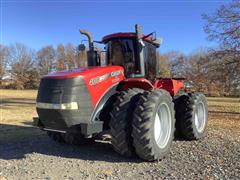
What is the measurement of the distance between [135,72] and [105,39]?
114 cm

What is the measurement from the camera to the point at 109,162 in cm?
655

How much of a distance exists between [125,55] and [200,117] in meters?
3.12

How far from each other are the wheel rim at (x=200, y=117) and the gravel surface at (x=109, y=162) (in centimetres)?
70

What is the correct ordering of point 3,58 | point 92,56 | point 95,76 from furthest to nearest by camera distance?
point 3,58 → point 92,56 → point 95,76

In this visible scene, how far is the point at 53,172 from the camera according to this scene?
19.6 ft

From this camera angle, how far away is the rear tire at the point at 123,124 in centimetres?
637

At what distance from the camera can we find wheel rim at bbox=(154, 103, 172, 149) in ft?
22.9

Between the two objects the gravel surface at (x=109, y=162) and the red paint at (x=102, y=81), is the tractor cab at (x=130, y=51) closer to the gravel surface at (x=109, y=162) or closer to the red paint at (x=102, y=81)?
the red paint at (x=102, y=81)

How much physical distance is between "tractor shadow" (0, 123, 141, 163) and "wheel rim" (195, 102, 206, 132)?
2.53 m

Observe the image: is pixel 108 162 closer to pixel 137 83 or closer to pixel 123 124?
pixel 123 124

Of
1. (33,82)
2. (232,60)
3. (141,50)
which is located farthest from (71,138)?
(33,82)

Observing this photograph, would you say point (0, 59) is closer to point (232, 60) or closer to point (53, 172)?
point (232, 60)

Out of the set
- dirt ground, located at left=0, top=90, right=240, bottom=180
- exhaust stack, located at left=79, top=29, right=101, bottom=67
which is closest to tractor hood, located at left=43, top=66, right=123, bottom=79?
exhaust stack, located at left=79, top=29, right=101, bottom=67

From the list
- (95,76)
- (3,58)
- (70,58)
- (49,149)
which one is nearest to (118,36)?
(95,76)
